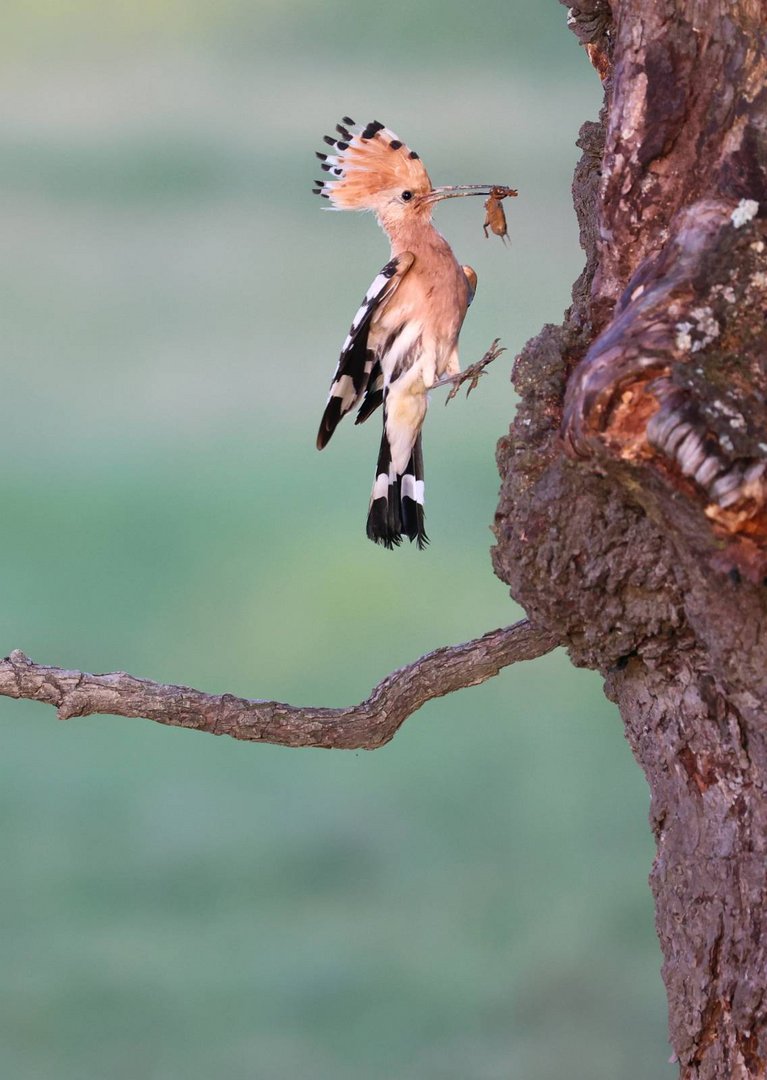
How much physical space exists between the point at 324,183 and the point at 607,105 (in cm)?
108

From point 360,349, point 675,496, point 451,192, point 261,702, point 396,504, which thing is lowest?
point 675,496

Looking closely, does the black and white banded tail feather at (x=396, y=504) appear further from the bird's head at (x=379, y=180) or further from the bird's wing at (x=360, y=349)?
the bird's head at (x=379, y=180)

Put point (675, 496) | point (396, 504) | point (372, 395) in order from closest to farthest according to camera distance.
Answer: point (675, 496)
point (396, 504)
point (372, 395)

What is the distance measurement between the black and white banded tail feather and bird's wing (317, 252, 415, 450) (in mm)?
156

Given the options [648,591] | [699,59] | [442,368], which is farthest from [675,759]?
[442,368]

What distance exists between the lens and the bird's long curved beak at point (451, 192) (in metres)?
3.10

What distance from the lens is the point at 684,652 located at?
2.08 meters

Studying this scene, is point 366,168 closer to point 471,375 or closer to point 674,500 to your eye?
point 471,375

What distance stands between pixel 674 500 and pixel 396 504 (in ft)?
4.56

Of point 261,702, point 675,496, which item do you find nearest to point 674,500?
point 675,496

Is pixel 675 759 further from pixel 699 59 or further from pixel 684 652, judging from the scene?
pixel 699 59

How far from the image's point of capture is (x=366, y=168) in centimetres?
326

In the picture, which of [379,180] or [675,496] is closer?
[675,496]

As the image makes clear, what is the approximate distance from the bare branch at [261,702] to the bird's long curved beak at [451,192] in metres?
1.13
